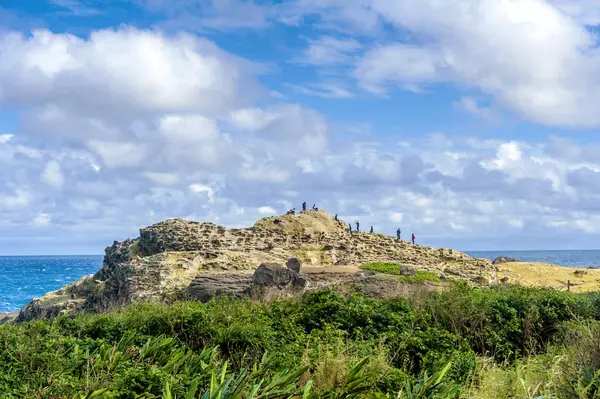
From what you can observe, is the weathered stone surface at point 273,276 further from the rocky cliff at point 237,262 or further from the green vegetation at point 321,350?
the green vegetation at point 321,350

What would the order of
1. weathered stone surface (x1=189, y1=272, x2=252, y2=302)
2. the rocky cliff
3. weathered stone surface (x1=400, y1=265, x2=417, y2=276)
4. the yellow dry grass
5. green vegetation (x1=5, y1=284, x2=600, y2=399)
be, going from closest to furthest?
green vegetation (x1=5, y1=284, x2=600, y2=399) → weathered stone surface (x1=189, y1=272, x2=252, y2=302) → the rocky cliff → weathered stone surface (x1=400, y1=265, x2=417, y2=276) → the yellow dry grass

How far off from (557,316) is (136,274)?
17.1m

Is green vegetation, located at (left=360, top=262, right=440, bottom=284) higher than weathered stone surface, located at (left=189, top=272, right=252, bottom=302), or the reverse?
green vegetation, located at (left=360, top=262, right=440, bottom=284)

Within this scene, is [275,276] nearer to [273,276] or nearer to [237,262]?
[273,276]

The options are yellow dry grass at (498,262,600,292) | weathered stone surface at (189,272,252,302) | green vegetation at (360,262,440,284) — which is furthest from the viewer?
yellow dry grass at (498,262,600,292)

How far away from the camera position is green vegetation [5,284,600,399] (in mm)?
7586

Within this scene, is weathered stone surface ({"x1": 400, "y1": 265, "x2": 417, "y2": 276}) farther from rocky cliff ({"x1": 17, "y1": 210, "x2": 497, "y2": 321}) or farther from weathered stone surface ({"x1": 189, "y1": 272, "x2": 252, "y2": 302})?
weathered stone surface ({"x1": 189, "y1": 272, "x2": 252, "y2": 302})

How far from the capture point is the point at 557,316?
46.2ft

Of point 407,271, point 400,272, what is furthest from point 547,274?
point 407,271

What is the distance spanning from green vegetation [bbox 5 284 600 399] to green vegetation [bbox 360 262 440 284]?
6.24m

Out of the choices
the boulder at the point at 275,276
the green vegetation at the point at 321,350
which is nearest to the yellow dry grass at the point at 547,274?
the boulder at the point at 275,276

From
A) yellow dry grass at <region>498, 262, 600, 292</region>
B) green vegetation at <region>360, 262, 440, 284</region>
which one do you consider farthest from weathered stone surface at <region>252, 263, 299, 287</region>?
yellow dry grass at <region>498, 262, 600, 292</region>

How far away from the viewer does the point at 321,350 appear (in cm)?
1036

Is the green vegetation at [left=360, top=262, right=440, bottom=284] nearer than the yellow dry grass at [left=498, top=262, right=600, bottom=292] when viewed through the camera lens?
Yes
